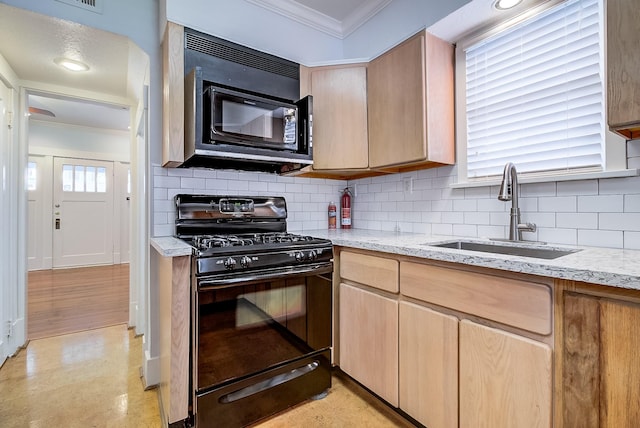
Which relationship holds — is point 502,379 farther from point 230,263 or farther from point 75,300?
point 75,300

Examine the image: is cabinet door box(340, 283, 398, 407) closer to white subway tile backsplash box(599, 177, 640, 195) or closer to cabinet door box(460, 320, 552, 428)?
cabinet door box(460, 320, 552, 428)

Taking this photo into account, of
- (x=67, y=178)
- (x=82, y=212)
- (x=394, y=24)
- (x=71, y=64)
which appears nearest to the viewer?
(x=394, y=24)

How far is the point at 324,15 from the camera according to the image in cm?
238

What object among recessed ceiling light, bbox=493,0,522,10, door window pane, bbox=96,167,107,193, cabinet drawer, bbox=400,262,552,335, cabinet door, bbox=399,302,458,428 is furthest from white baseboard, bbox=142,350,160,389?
door window pane, bbox=96,167,107,193

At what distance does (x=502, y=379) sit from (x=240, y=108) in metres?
1.75

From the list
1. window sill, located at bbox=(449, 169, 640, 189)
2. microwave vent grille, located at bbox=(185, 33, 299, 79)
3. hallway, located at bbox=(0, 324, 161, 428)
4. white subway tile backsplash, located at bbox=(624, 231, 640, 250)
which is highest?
microwave vent grille, located at bbox=(185, 33, 299, 79)

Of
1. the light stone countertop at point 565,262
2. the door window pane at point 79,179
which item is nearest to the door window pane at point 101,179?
the door window pane at point 79,179

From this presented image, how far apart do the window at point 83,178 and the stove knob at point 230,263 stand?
221 inches

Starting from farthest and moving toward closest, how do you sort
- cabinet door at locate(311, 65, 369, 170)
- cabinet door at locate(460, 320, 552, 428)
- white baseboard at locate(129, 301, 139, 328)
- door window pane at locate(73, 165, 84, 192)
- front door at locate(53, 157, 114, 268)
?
door window pane at locate(73, 165, 84, 192)
front door at locate(53, 157, 114, 268)
white baseboard at locate(129, 301, 139, 328)
cabinet door at locate(311, 65, 369, 170)
cabinet door at locate(460, 320, 552, 428)

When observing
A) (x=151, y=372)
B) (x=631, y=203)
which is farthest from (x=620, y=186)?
(x=151, y=372)

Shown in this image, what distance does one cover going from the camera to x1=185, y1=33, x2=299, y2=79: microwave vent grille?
175cm

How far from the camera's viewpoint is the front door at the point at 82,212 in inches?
206

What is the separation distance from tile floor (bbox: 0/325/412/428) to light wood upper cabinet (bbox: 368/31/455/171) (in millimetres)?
1449

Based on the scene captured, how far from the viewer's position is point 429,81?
1762mm
